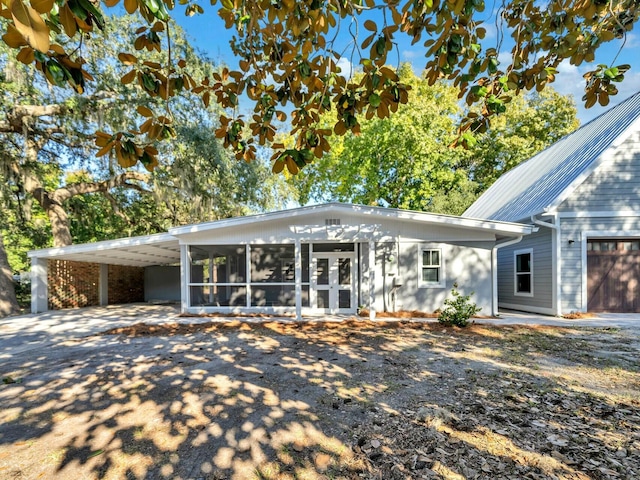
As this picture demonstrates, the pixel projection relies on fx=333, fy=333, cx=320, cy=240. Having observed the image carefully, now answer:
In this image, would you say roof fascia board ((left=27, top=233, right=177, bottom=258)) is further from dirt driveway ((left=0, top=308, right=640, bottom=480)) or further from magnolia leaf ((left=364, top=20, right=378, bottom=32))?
magnolia leaf ((left=364, top=20, right=378, bottom=32))

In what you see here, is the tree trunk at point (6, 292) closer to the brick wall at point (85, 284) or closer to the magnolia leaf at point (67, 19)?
the brick wall at point (85, 284)

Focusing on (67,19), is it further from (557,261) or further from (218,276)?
(557,261)

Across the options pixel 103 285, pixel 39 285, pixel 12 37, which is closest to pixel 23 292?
pixel 103 285

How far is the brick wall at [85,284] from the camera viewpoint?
12008 millimetres

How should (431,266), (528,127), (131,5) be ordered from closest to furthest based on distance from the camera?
(131,5)
(431,266)
(528,127)

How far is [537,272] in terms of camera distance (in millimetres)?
10125

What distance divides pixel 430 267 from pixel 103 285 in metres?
13.1

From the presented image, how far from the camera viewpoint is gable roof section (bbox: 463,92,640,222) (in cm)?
920

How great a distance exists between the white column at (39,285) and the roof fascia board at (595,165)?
618 inches

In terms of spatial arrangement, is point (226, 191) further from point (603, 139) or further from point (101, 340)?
point (603, 139)

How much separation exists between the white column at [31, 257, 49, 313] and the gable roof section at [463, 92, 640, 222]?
15597 millimetres

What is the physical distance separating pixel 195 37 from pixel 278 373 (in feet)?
35.9

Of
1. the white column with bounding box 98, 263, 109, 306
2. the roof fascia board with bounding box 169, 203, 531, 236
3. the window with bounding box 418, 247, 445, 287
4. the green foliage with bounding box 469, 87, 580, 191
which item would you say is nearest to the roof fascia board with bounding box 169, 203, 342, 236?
the roof fascia board with bounding box 169, 203, 531, 236

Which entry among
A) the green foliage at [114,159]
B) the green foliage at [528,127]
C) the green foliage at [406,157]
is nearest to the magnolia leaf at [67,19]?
the green foliage at [114,159]
